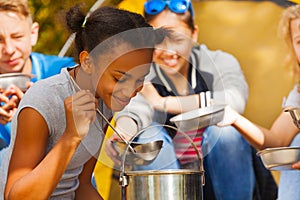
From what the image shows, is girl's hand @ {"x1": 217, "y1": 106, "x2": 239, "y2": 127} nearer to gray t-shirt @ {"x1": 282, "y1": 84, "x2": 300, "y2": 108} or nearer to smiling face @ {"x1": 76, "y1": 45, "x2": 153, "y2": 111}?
gray t-shirt @ {"x1": 282, "y1": 84, "x2": 300, "y2": 108}

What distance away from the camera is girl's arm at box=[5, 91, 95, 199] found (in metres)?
2.58

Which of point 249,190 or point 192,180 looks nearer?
point 192,180

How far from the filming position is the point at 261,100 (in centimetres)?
435

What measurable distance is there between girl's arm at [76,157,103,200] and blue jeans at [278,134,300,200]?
53.3 inches

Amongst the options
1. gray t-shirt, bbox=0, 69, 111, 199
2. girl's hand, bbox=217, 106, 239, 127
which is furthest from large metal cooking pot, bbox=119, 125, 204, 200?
girl's hand, bbox=217, 106, 239, 127

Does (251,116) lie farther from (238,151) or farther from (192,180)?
(192,180)

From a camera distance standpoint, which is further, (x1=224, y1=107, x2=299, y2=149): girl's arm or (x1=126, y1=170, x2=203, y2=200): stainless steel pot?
(x1=224, y1=107, x2=299, y2=149): girl's arm

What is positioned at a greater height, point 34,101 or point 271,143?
point 34,101

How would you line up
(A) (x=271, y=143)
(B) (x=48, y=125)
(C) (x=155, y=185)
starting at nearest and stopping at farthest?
1. (C) (x=155, y=185)
2. (B) (x=48, y=125)
3. (A) (x=271, y=143)

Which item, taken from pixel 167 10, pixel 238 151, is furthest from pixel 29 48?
pixel 238 151

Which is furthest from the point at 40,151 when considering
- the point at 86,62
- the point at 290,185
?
the point at 290,185

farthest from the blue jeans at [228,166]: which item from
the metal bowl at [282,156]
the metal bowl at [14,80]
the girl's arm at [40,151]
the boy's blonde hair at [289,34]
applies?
the girl's arm at [40,151]

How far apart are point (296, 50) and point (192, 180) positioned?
1824 millimetres

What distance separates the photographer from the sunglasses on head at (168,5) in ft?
14.1
